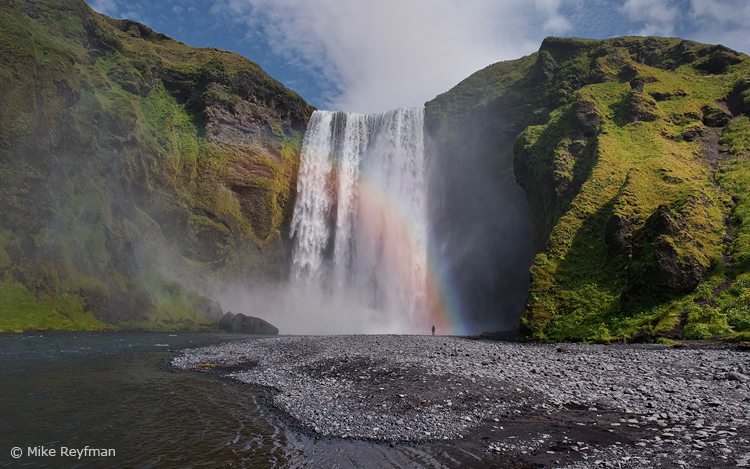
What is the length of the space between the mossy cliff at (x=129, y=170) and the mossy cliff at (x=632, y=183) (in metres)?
32.6

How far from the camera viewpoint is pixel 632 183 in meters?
27.5

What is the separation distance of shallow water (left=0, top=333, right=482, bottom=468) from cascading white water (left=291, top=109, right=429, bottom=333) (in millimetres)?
33065

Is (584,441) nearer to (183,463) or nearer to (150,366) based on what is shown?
(183,463)

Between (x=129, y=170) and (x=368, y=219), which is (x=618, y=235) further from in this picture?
(x=129, y=170)

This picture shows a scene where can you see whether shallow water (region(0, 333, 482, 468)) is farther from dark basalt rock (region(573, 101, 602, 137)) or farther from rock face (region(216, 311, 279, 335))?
dark basalt rock (region(573, 101, 602, 137))

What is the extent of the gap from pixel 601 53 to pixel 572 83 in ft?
19.7

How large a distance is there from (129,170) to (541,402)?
163 feet

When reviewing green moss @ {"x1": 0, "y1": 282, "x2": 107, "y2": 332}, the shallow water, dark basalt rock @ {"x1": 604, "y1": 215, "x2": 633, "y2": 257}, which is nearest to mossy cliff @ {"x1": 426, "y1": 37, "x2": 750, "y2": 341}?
dark basalt rock @ {"x1": 604, "y1": 215, "x2": 633, "y2": 257}

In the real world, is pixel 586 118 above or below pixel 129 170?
above

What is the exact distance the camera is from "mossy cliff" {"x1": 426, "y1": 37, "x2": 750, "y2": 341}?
20.5m

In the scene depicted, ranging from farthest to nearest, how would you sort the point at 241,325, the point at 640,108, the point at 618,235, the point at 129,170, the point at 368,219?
the point at 368,219, the point at 129,170, the point at 241,325, the point at 640,108, the point at 618,235

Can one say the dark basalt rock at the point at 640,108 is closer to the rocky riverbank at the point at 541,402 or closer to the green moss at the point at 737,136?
the green moss at the point at 737,136

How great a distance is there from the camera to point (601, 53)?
46.8 meters

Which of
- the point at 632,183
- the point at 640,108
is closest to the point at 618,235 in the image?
the point at 632,183
